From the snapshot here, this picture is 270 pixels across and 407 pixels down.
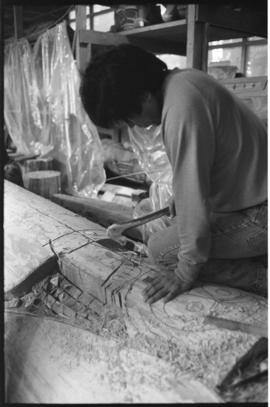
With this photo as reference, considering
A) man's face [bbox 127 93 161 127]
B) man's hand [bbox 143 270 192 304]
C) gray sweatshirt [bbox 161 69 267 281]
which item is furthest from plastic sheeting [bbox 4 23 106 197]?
man's hand [bbox 143 270 192 304]

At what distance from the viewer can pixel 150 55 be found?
1.44 metres

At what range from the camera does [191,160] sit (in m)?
1.29

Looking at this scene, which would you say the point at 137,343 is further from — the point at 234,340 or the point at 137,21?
the point at 137,21

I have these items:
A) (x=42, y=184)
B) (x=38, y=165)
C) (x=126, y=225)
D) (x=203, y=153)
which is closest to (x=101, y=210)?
(x=42, y=184)

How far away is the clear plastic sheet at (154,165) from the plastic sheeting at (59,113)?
0.68m

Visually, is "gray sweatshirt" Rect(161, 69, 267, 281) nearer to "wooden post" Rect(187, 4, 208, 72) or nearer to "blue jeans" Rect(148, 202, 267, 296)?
"blue jeans" Rect(148, 202, 267, 296)

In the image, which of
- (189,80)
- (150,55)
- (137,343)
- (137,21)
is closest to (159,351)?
(137,343)

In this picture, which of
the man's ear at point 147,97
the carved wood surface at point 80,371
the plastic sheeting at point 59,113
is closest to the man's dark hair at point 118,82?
the man's ear at point 147,97

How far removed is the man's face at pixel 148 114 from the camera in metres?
1.41

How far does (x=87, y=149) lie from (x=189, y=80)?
9.42 ft

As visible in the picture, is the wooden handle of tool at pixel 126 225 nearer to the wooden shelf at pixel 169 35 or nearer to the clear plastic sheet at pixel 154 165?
the clear plastic sheet at pixel 154 165

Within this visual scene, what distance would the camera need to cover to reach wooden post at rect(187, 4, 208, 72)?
2.63 meters

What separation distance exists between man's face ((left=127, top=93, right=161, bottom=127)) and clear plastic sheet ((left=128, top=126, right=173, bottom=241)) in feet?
4.92

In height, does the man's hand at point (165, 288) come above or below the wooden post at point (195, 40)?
below
